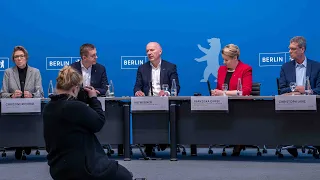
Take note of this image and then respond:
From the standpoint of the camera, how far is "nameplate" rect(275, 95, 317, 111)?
5.22m

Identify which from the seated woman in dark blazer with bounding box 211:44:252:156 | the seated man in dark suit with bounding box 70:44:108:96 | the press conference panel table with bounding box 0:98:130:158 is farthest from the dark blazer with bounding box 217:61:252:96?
the seated man in dark suit with bounding box 70:44:108:96

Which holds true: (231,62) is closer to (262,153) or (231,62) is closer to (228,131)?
(228,131)

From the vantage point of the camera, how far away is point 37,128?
5.70 meters

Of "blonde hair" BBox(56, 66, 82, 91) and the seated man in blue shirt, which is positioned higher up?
the seated man in blue shirt

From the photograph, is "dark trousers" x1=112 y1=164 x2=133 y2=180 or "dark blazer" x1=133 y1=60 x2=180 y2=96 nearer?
"dark trousers" x1=112 y1=164 x2=133 y2=180

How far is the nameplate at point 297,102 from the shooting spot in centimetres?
Result: 522

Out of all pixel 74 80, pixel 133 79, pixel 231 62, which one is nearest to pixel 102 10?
pixel 133 79

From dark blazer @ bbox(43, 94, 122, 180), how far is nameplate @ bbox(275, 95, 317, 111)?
277 cm

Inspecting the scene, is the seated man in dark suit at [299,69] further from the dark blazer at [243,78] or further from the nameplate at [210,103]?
the nameplate at [210,103]

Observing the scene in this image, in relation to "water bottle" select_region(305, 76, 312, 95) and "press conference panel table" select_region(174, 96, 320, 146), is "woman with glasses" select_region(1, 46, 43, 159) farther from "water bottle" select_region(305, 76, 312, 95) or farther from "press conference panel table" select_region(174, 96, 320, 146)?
"water bottle" select_region(305, 76, 312, 95)

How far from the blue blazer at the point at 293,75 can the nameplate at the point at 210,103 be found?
2.80ft

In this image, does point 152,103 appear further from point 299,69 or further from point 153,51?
point 299,69

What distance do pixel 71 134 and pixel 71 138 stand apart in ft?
0.07

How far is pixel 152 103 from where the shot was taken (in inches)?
220
